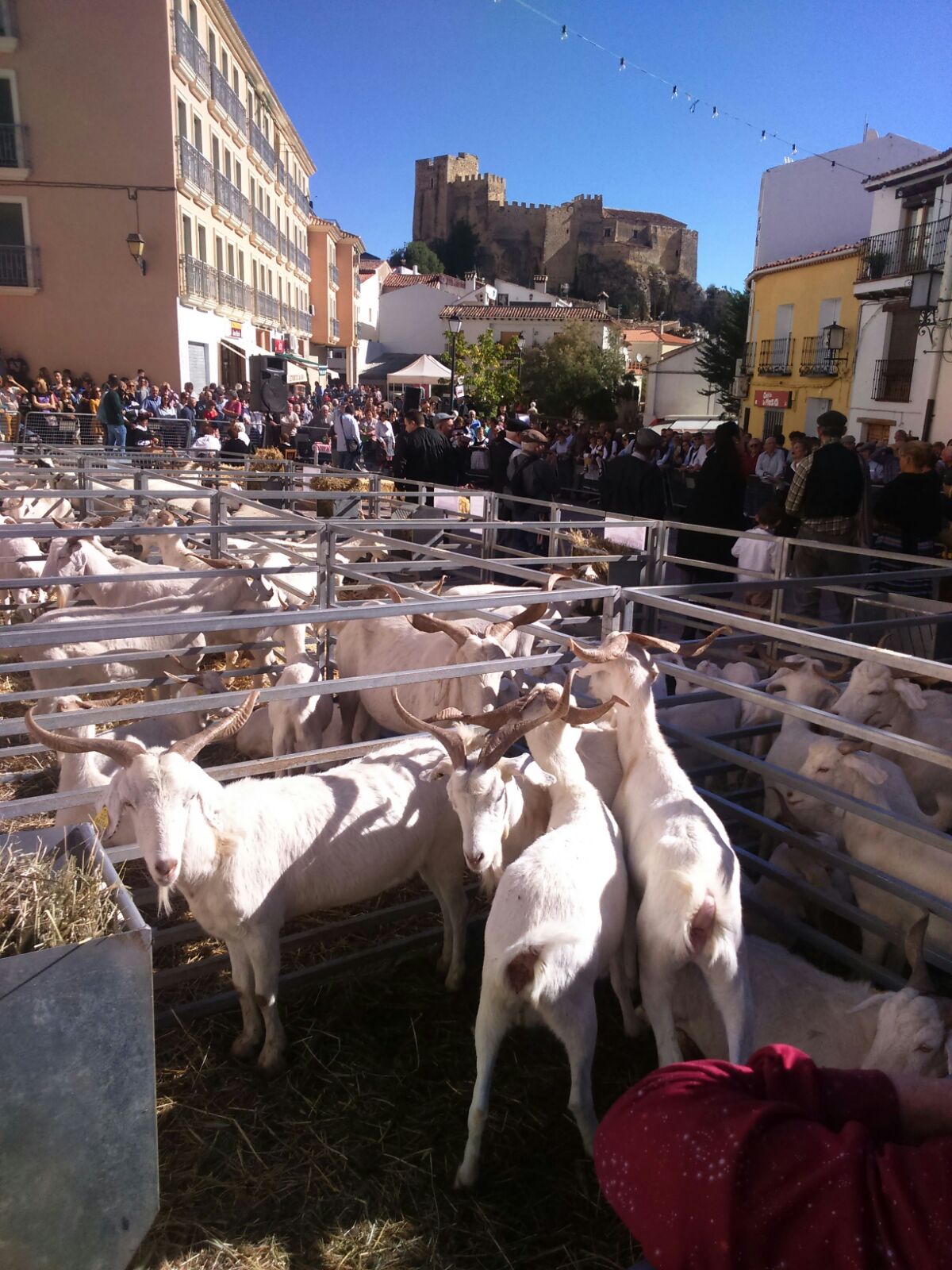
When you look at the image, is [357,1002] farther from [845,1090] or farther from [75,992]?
[845,1090]

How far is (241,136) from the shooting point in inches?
1259

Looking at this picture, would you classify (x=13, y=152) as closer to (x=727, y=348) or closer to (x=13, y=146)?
(x=13, y=146)

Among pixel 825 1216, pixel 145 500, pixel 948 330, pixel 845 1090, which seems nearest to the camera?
pixel 825 1216

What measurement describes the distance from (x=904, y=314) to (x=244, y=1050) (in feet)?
82.2

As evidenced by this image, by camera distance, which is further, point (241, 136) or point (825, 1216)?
point (241, 136)

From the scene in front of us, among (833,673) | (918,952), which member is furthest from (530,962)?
(833,673)

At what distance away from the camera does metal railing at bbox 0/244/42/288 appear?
75.6 ft

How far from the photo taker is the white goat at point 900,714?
3.93m

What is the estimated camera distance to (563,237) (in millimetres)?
88000

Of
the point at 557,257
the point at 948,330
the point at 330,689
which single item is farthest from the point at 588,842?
the point at 557,257

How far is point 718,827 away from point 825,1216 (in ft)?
5.69

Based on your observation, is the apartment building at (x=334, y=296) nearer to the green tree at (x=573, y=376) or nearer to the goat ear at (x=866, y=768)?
the green tree at (x=573, y=376)

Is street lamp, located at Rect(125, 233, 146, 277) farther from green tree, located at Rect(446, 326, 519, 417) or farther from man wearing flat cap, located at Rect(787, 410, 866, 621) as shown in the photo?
man wearing flat cap, located at Rect(787, 410, 866, 621)

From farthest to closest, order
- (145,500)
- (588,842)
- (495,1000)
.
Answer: (145,500) < (588,842) < (495,1000)
